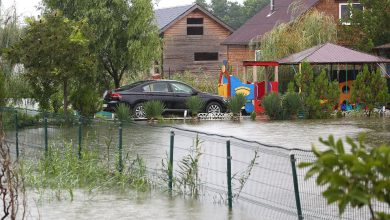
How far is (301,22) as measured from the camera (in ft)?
152

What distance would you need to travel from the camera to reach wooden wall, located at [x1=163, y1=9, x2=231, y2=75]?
64.3 metres

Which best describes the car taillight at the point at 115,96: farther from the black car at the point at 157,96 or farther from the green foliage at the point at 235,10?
the green foliage at the point at 235,10

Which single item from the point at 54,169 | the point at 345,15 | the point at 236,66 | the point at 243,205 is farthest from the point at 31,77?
the point at 236,66

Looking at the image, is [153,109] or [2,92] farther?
[153,109]

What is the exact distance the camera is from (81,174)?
15242 millimetres

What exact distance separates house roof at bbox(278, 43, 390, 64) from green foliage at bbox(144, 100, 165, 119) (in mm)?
7514

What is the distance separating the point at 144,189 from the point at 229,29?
51.7 m

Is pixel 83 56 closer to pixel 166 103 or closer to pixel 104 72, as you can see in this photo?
pixel 166 103

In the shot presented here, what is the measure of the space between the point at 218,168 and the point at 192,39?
4933cm

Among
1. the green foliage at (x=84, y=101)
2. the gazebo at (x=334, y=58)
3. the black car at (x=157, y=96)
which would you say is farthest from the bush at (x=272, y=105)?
the green foliage at (x=84, y=101)

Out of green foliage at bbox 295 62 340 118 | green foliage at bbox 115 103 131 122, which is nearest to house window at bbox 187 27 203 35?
green foliage at bbox 295 62 340 118

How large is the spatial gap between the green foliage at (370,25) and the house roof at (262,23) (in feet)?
21.8

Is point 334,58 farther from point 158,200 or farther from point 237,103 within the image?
point 158,200

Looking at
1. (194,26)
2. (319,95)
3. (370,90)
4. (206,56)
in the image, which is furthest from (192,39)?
(319,95)
